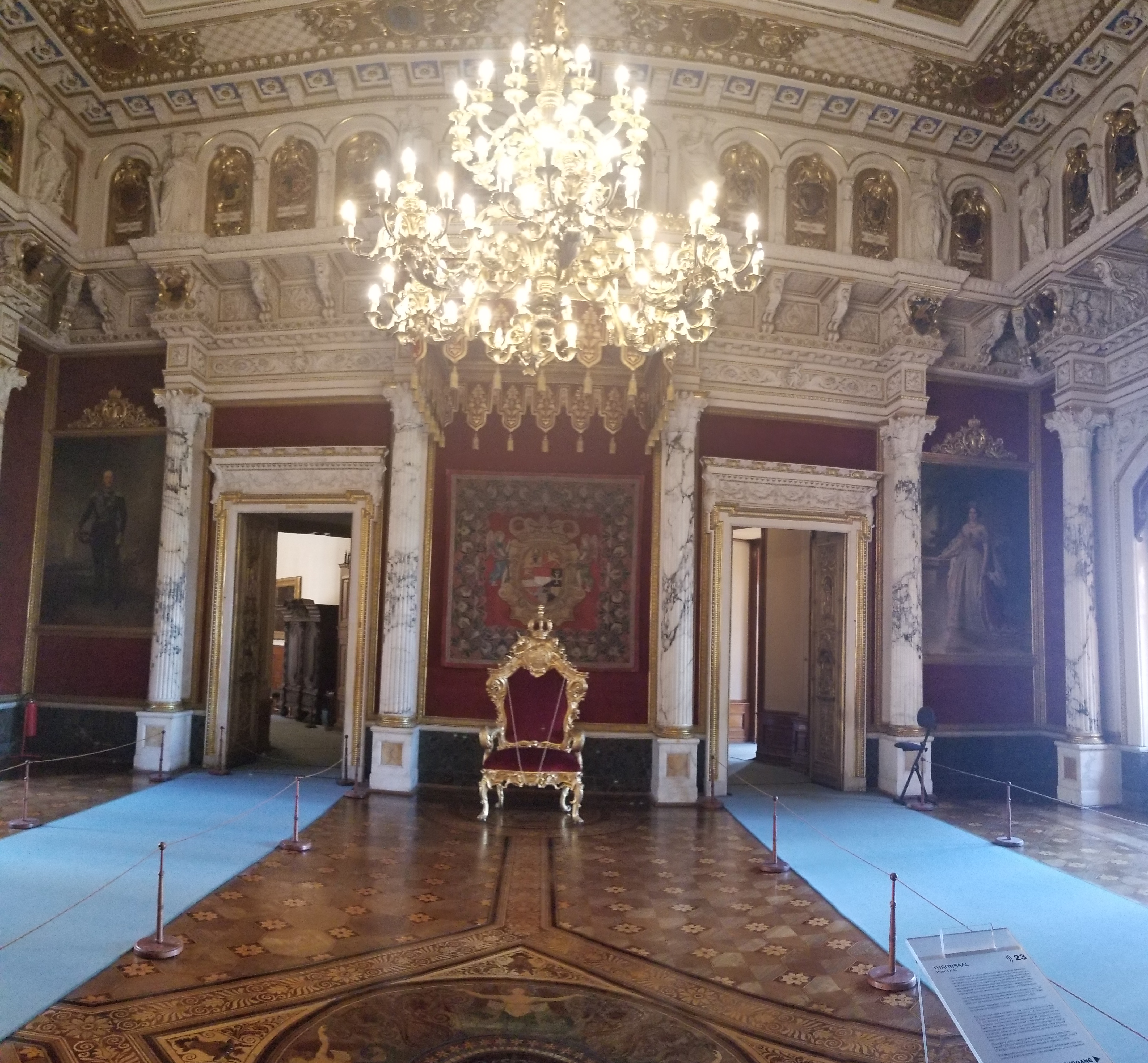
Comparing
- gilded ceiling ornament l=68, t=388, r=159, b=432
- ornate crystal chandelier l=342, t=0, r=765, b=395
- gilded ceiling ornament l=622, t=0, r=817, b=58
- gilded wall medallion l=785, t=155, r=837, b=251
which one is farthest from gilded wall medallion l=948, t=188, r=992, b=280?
gilded ceiling ornament l=68, t=388, r=159, b=432

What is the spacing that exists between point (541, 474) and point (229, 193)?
431cm

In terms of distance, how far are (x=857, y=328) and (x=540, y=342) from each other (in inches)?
211

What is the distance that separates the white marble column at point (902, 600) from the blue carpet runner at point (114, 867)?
5.49 m

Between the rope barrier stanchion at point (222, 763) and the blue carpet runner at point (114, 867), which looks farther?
the rope barrier stanchion at point (222, 763)

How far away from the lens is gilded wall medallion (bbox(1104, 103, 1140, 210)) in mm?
7559

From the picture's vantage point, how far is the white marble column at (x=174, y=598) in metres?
8.82

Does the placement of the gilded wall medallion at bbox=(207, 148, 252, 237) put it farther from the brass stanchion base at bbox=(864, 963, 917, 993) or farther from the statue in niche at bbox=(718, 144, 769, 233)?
the brass stanchion base at bbox=(864, 963, 917, 993)

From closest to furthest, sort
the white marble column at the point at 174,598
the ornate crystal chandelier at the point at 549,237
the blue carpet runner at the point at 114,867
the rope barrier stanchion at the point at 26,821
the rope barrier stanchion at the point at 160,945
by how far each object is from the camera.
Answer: the blue carpet runner at the point at 114,867
the rope barrier stanchion at the point at 160,945
the ornate crystal chandelier at the point at 549,237
the rope barrier stanchion at the point at 26,821
the white marble column at the point at 174,598

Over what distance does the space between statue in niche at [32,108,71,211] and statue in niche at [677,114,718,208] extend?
616 cm

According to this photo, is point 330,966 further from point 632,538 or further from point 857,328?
point 857,328

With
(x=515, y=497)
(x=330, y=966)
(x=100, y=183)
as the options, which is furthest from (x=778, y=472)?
(x=100, y=183)

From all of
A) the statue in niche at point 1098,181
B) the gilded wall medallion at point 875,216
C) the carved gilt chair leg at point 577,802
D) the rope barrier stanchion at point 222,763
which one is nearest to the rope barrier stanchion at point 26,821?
the rope barrier stanchion at point 222,763

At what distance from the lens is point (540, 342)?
17.4ft

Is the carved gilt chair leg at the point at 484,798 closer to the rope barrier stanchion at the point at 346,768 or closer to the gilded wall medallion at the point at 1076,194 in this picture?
the rope barrier stanchion at the point at 346,768
